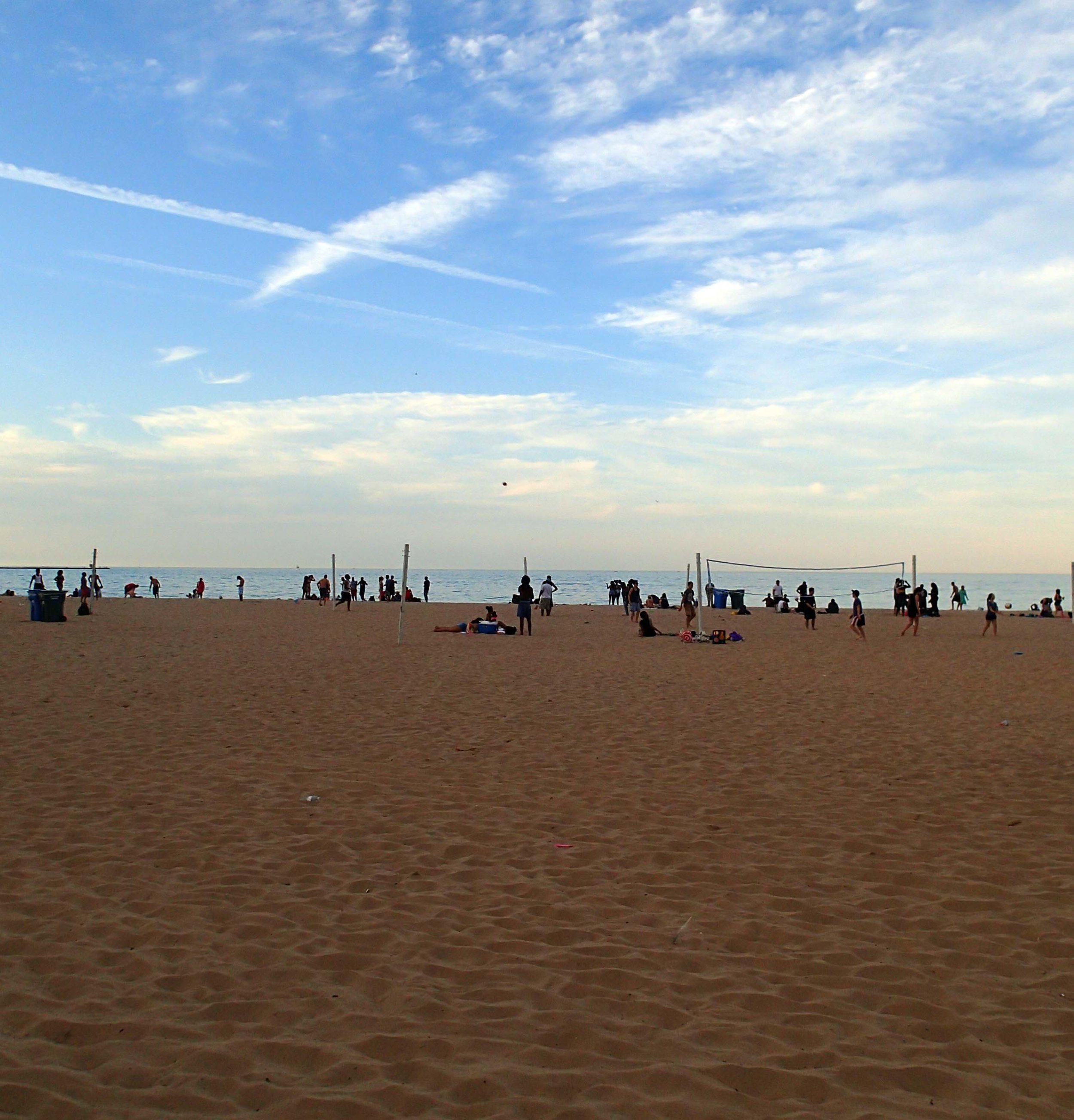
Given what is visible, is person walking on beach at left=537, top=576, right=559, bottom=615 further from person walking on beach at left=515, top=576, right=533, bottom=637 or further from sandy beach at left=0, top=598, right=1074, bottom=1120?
sandy beach at left=0, top=598, right=1074, bottom=1120

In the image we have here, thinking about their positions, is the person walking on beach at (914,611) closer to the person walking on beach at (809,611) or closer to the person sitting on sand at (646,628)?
the person walking on beach at (809,611)

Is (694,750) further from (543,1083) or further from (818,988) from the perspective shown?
(543,1083)

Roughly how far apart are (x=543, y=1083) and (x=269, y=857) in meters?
2.92

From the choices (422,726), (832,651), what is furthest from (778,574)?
(422,726)

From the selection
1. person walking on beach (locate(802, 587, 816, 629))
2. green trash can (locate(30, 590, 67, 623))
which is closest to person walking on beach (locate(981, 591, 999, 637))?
person walking on beach (locate(802, 587, 816, 629))

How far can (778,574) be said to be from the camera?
147375mm

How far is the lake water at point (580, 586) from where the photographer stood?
248ft

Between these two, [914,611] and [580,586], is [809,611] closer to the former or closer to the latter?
[914,611]

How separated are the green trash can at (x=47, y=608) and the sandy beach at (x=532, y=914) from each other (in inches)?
647

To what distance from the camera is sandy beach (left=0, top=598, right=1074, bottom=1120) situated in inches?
124

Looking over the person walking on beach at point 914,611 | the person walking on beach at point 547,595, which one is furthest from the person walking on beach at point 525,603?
the person walking on beach at point 914,611

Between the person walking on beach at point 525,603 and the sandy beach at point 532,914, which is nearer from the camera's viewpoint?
the sandy beach at point 532,914

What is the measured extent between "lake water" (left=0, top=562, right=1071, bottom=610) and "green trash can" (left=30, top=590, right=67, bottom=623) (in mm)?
27724

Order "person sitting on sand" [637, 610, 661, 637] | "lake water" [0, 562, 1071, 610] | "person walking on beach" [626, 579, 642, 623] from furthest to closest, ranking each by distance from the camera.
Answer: "lake water" [0, 562, 1071, 610], "person walking on beach" [626, 579, 642, 623], "person sitting on sand" [637, 610, 661, 637]
